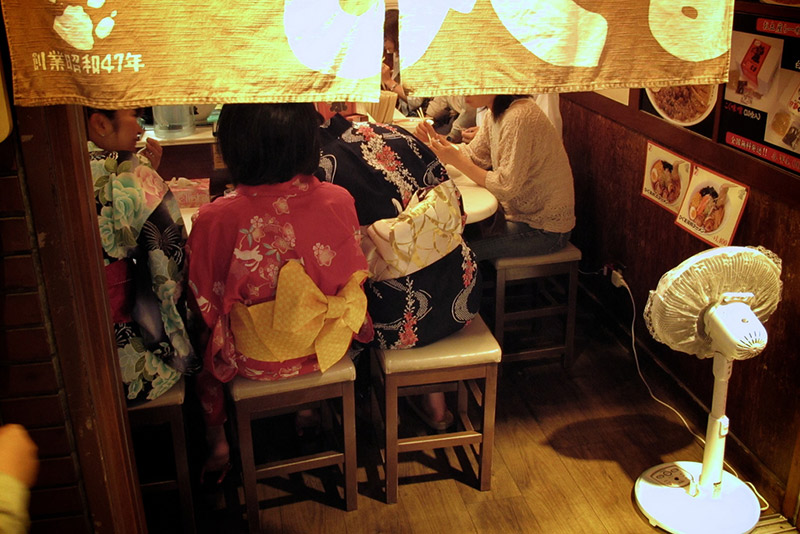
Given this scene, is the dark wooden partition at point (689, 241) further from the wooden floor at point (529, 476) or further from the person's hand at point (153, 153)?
the person's hand at point (153, 153)

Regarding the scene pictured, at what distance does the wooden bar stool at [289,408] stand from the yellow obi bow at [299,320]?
0.09 metres

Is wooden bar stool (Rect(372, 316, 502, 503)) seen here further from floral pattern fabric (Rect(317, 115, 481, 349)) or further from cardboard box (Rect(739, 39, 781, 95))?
cardboard box (Rect(739, 39, 781, 95))

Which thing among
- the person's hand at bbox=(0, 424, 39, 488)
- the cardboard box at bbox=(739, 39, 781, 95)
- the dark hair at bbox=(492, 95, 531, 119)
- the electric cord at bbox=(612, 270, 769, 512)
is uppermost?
the cardboard box at bbox=(739, 39, 781, 95)

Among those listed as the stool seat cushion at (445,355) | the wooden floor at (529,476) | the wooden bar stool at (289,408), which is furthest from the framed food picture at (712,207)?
the wooden bar stool at (289,408)

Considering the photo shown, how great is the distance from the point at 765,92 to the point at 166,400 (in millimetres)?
2333

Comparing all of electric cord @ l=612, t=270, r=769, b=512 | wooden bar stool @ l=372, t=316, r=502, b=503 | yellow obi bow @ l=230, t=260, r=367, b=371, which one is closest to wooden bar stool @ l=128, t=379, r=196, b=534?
yellow obi bow @ l=230, t=260, r=367, b=371

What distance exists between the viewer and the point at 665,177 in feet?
11.3

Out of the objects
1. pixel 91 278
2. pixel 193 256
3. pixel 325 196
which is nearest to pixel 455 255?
pixel 325 196

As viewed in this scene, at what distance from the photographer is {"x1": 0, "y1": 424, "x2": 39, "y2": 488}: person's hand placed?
152 cm

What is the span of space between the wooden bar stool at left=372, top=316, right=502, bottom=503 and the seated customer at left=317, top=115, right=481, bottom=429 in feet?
0.19

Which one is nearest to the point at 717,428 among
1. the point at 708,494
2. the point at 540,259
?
the point at 708,494

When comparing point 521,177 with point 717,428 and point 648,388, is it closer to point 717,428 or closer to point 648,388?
point 648,388

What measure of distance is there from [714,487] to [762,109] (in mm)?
1398

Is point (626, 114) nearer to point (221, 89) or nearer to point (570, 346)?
point (570, 346)
